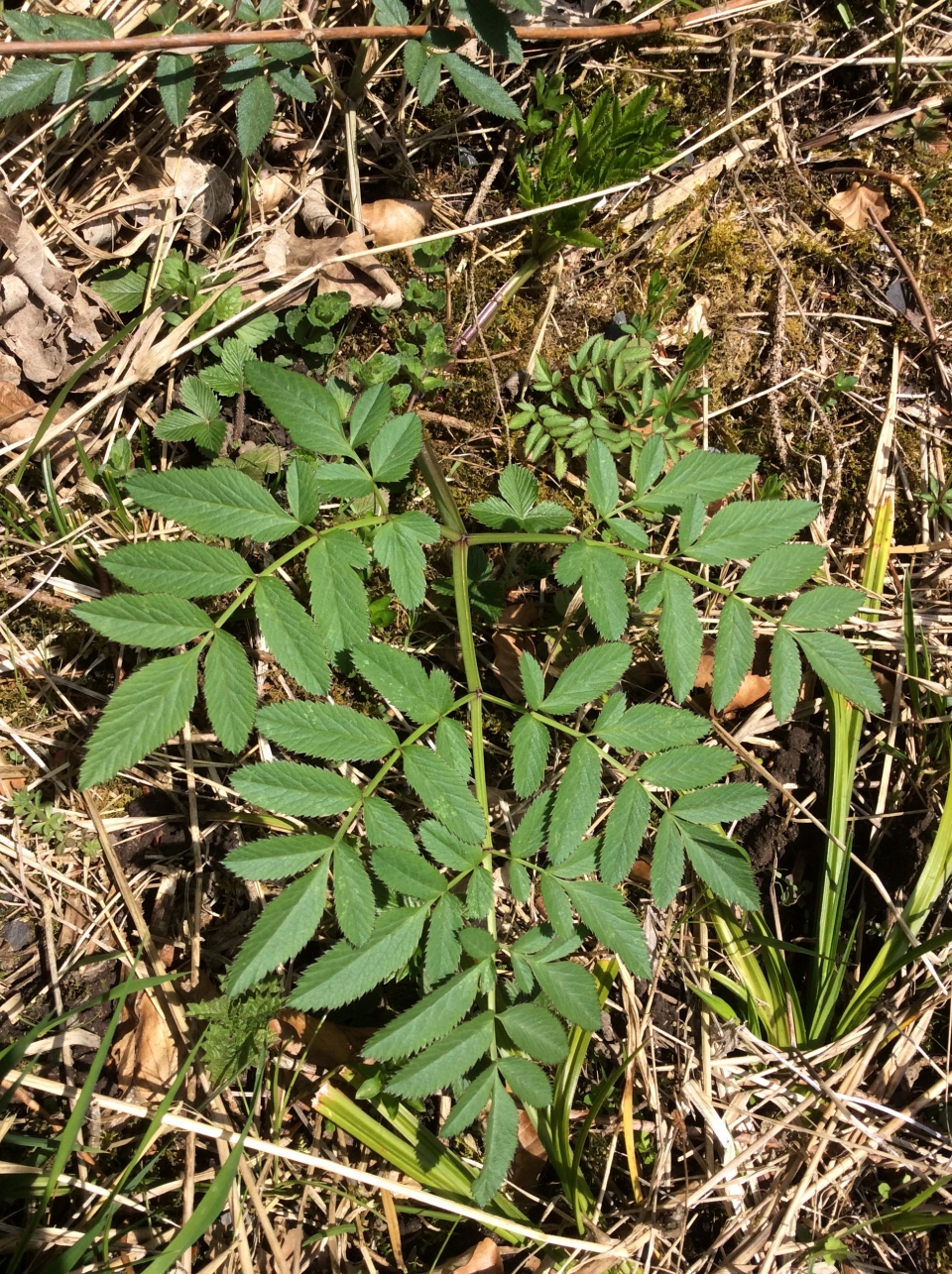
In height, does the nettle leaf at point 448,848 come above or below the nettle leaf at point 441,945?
above

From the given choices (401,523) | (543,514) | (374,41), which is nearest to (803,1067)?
(543,514)

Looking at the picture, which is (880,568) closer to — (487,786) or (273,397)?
(487,786)

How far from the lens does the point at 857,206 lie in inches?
99.2

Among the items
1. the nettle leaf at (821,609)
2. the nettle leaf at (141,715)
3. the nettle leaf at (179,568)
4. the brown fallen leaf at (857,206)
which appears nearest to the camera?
the nettle leaf at (141,715)

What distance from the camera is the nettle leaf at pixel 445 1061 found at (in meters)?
1.45

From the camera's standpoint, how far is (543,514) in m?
1.98

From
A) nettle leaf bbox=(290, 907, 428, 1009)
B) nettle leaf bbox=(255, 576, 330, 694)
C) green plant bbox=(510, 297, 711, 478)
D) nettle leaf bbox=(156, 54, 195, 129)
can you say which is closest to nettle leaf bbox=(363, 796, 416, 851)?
nettle leaf bbox=(290, 907, 428, 1009)

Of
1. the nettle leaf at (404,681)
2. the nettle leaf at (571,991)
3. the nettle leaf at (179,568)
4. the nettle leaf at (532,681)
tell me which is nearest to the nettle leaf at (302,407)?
the nettle leaf at (179,568)

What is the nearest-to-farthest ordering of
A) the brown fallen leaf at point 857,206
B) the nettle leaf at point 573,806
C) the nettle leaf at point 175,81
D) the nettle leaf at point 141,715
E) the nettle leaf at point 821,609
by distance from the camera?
the nettle leaf at point 141,715
the nettle leaf at point 573,806
the nettle leaf at point 821,609
the nettle leaf at point 175,81
the brown fallen leaf at point 857,206

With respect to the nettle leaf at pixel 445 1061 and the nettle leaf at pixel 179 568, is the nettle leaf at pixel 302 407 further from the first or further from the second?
the nettle leaf at pixel 445 1061

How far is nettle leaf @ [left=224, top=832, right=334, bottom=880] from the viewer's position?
1438 mm

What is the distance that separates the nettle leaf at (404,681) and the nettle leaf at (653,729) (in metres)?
0.30

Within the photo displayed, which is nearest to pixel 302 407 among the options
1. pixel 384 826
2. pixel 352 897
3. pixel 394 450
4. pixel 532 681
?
pixel 394 450

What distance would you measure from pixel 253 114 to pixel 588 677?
1350mm
